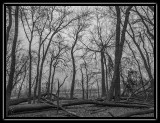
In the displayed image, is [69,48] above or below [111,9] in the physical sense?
below

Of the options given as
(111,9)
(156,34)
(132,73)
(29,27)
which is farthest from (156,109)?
(29,27)

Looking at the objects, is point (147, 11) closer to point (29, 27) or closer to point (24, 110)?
point (29, 27)

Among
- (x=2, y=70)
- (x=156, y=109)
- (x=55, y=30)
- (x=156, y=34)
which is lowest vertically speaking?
(x=156, y=109)

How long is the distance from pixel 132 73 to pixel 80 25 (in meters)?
16.2

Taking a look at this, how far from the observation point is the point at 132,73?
1983cm

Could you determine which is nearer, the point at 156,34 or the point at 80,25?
the point at 156,34

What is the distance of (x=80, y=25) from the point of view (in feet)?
109

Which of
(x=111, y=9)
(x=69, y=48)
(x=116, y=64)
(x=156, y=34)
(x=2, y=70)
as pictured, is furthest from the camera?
(x=69, y=48)

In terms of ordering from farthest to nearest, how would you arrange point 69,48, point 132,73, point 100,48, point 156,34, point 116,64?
point 69,48 → point 100,48 → point 132,73 → point 116,64 → point 156,34

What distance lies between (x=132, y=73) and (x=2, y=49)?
15518 mm

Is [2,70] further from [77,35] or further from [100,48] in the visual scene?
[77,35]

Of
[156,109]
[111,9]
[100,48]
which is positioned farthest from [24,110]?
[100,48]

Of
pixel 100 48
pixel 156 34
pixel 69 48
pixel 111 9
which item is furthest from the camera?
pixel 69 48

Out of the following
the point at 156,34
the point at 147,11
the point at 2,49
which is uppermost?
the point at 147,11
